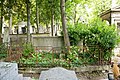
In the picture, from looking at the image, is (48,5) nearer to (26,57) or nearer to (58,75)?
(26,57)

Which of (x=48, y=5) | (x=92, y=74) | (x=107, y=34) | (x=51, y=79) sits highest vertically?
(x=48, y=5)

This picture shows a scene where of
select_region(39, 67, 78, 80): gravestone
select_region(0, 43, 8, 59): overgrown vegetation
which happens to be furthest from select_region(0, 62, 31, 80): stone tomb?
select_region(0, 43, 8, 59): overgrown vegetation

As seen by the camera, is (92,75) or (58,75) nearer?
(58,75)

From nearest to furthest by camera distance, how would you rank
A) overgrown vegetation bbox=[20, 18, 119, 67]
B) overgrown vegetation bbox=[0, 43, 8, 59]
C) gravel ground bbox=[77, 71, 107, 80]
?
gravel ground bbox=[77, 71, 107, 80] → overgrown vegetation bbox=[20, 18, 119, 67] → overgrown vegetation bbox=[0, 43, 8, 59]

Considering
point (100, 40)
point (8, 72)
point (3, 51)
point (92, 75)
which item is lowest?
point (92, 75)

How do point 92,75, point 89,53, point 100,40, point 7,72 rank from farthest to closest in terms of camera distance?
point 89,53, point 100,40, point 92,75, point 7,72

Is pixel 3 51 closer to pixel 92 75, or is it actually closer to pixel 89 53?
pixel 89 53

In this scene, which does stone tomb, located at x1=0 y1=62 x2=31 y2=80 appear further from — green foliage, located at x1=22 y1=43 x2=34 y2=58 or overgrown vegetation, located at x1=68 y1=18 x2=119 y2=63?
green foliage, located at x1=22 y1=43 x2=34 y2=58

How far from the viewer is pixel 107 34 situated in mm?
14758

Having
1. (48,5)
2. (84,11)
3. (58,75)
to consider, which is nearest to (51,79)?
(58,75)

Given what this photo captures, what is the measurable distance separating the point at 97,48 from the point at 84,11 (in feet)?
112

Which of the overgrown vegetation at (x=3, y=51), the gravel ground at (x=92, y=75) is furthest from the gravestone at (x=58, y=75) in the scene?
the overgrown vegetation at (x=3, y=51)

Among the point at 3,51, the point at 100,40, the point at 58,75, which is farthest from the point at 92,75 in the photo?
the point at 58,75

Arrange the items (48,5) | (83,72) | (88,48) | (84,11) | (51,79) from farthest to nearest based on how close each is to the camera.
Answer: (84,11) < (48,5) < (88,48) < (83,72) < (51,79)
